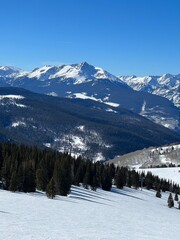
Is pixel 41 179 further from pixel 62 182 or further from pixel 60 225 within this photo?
pixel 60 225

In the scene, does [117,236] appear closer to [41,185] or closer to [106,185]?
[41,185]

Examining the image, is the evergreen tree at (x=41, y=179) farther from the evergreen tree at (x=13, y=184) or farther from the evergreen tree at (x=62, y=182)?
the evergreen tree at (x=13, y=184)

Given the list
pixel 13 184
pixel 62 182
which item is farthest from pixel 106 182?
pixel 13 184

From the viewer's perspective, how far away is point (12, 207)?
43.7 metres

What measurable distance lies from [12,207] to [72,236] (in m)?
12.3

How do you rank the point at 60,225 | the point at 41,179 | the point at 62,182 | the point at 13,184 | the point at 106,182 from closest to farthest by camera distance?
the point at 60,225 < the point at 13,184 < the point at 62,182 < the point at 41,179 < the point at 106,182

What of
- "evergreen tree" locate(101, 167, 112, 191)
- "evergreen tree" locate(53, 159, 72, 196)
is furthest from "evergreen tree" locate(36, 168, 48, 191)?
"evergreen tree" locate(101, 167, 112, 191)

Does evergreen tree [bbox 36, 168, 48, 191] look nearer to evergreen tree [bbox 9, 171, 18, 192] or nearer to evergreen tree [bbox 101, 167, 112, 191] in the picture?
evergreen tree [bbox 9, 171, 18, 192]

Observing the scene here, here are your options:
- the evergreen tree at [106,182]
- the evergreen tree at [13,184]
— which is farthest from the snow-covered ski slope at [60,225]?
the evergreen tree at [106,182]

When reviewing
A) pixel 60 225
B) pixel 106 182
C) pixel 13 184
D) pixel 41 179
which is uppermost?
pixel 106 182

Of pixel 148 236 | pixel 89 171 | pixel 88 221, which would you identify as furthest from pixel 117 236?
pixel 89 171

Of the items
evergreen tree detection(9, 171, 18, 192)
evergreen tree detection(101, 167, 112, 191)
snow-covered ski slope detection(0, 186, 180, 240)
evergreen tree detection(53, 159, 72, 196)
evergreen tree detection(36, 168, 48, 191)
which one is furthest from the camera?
evergreen tree detection(101, 167, 112, 191)

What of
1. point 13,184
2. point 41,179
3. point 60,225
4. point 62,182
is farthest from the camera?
point 41,179

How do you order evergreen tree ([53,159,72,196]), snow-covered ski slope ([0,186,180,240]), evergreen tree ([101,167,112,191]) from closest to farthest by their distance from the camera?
snow-covered ski slope ([0,186,180,240]), evergreen tree ([53,159,72,196]), evergreen tree ([101,167,112,191])
